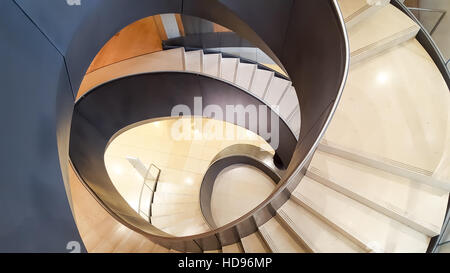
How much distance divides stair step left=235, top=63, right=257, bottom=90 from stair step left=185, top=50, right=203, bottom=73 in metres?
1.10

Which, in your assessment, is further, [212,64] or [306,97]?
[212,64]

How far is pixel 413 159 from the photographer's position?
7.16 ft

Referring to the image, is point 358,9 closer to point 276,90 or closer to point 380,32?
point 380,32

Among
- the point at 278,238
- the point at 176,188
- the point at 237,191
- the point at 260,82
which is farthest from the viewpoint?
the point at 176,188

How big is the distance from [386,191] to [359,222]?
0.39m

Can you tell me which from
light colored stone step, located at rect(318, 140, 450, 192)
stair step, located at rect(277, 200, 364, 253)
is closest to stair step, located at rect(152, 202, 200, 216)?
stair step, located at rect(277, 200, 364, 253)

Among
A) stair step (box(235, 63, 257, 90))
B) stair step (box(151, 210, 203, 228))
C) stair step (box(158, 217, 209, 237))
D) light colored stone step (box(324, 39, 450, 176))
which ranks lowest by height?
stair step (box(158, 217, 209, 237))

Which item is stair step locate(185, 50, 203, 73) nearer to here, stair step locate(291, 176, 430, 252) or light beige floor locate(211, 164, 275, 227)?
light beige floor locate(211, 164, 275, 227)

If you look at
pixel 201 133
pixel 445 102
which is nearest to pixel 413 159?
pixel 445 102

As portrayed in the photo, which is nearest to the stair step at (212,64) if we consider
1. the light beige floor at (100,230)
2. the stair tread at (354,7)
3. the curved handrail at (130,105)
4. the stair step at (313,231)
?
the curved handrail at (130,105)

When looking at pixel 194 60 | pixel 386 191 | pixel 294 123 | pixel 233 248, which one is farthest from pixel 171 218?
pixel 386 191

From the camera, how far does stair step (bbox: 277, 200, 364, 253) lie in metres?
2.18

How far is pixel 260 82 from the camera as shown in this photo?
6.51 metres

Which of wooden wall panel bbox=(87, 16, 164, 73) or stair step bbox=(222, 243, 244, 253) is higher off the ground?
wooden wall panel bbox=(87, 16, 164, 73)
